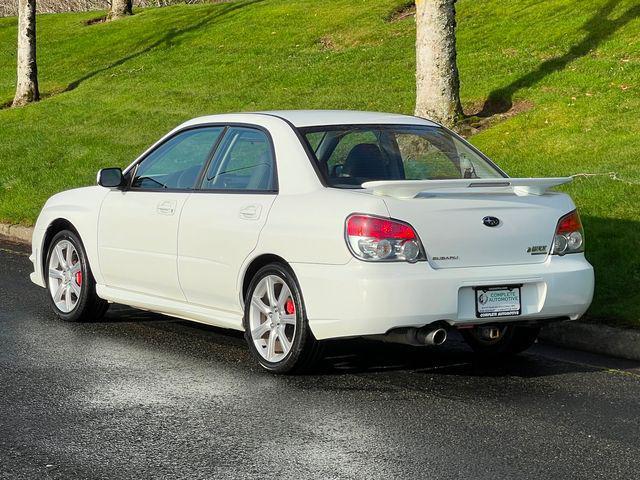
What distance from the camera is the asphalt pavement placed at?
17.8ft

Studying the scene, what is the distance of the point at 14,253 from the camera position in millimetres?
13484

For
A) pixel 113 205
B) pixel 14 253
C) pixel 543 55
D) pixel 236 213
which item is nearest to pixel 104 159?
pixel 14 253

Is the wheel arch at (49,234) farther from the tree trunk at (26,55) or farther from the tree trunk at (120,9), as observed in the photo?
the tree trunk at (120,9)

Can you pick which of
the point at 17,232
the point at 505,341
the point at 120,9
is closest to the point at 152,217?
the point at 505,341

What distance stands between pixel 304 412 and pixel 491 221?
63.4 inches

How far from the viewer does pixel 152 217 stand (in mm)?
8305

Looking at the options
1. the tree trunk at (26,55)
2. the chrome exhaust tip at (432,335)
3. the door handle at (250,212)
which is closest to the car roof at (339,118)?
the door handle at (250,212)

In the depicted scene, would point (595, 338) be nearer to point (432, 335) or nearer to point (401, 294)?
point (432, 335)

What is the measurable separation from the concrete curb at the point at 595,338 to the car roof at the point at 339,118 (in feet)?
5.62

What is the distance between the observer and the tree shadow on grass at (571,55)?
18.4 metres

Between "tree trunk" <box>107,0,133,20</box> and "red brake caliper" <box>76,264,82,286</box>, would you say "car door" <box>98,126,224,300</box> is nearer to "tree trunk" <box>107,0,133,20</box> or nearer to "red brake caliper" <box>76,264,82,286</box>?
"red brake caliper" <box>76,264,82,286</box>

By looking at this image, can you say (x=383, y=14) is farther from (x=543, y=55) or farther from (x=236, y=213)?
(x=236, y=213)

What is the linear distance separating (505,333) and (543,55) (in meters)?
13.8

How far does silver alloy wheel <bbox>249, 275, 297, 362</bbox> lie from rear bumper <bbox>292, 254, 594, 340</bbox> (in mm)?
285
